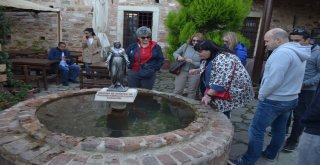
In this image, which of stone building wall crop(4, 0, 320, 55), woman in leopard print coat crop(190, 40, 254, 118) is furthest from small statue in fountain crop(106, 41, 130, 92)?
stone building wall crop(4, 0, 320, 55)

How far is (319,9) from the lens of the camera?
9.73 m

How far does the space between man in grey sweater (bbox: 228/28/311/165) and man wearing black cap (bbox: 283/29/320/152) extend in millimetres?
641

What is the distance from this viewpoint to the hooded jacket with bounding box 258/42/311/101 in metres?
2.44

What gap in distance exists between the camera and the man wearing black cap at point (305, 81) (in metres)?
3.21

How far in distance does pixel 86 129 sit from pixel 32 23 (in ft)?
30.0

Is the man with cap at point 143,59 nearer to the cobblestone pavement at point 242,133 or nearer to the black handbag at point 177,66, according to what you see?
the black handbag at point 177,66

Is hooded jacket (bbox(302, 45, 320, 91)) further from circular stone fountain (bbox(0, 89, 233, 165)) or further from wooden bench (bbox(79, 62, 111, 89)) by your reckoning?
wooden bench (bbox(79, 62, 111, 89))

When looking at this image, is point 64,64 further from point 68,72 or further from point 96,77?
point 96,77

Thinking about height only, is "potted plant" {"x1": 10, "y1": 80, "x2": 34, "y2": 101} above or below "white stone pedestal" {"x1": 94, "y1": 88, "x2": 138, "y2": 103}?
below

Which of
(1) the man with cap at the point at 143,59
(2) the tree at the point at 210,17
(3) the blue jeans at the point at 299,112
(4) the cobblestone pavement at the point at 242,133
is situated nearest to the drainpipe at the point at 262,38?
(2) the tree at the point at 210,17

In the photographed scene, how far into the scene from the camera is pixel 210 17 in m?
5.54

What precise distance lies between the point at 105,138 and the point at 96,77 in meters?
4.43

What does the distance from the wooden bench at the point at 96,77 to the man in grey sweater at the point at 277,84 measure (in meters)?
3.73

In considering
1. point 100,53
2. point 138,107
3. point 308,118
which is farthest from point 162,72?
point 308,118
